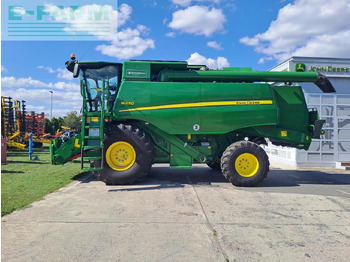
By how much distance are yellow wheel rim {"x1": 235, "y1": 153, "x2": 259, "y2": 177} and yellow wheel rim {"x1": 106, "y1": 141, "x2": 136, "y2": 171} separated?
280 centimetres

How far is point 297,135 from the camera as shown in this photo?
739cm

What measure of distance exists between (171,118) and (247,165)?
239cm

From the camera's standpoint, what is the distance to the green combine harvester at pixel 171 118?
665cm

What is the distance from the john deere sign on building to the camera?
11078 millimetres

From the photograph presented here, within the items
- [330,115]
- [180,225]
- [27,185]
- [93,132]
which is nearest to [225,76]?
[93,132]

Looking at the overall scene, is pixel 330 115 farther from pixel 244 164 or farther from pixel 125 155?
pixel 125 155

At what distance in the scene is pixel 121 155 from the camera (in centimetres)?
673

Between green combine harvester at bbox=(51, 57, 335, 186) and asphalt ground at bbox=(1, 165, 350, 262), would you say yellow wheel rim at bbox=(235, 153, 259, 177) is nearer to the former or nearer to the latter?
green combine harvester at bbox=(51, 57, 335, 186)

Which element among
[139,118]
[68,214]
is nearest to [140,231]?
[68,214]

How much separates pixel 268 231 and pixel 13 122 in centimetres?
2018

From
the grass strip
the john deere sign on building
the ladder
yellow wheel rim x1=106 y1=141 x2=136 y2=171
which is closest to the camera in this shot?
the grass strip

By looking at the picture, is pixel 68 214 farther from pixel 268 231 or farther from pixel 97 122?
pixel 268 231

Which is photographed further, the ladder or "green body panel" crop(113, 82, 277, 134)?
"green body panel" crop(113, 82, 277, 134)

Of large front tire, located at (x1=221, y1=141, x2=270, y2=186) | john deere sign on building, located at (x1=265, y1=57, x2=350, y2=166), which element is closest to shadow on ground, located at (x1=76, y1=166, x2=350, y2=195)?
large front tire, located at (x1=221, y1=141, x2=270, y2=186)
